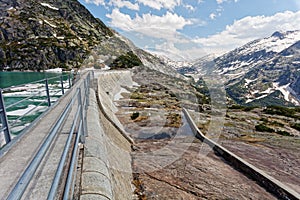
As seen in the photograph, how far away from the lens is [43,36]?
125 metres

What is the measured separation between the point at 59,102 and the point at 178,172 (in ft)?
22.4

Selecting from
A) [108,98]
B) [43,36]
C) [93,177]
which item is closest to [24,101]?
[108,98]

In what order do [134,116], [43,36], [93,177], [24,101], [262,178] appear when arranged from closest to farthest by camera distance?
[93,177], [262,178], [24,101], [134,116], [43,36]

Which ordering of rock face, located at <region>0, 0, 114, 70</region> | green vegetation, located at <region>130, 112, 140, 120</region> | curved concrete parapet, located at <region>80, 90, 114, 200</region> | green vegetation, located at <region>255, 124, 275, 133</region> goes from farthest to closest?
1. rock face, located at <region>0, 0, 114, 70</region>
2. green vegetation, located at <region>130, 112, 140, 120</region>
3. green vegetation, located at <region>255, 124, 275, 133</region>
4. curved concrete parapet, located at <region>80, 90, 114, 200</region>

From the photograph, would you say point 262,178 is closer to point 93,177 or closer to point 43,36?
point 93,177

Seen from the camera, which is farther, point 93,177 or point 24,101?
point 24,101

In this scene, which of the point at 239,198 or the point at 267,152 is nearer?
the point at 239,198

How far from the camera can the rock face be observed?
104312mm

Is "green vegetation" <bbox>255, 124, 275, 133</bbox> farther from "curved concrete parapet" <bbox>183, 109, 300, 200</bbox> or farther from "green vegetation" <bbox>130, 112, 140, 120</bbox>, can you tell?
"green vegetation" <bbox>130, 112, 140, 120</bbox>

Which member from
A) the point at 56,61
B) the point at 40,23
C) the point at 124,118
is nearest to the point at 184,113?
the point at 124,118

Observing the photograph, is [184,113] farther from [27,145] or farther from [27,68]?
[27,68]

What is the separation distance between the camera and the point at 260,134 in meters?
18.9

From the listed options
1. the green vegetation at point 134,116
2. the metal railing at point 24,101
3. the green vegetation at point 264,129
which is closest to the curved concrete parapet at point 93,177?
the metal railing at point 24,101

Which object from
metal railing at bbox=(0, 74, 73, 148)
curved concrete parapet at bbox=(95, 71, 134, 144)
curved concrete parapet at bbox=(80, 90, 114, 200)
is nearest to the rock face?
curved concrete parapet at bbox=(95, 71, 134, 144)
